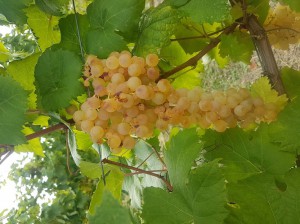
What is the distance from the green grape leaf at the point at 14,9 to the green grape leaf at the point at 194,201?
379 mm

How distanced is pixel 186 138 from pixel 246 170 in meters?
0.14

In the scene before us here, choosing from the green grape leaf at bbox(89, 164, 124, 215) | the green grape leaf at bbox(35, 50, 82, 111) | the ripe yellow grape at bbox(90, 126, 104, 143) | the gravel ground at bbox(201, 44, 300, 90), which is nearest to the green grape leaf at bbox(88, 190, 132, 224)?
the ripe yellow grape at bbox(90, 126, 104, 143)

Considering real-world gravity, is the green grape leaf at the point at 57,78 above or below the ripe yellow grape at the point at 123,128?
above

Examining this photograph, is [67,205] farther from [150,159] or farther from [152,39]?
[152,39]

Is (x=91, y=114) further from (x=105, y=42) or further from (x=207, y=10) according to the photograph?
(x=207, y=10)

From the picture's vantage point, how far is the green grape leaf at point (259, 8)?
0.86 meters

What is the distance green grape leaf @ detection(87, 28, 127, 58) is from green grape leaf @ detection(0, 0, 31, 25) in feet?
0.40

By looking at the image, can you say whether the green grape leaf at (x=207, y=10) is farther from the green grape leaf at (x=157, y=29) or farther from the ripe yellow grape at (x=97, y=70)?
the ripe yellow grape at (x=97, y=70)

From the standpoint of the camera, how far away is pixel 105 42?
764 millimetres

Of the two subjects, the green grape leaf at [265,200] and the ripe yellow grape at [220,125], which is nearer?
the green grape leaf at [265,200]

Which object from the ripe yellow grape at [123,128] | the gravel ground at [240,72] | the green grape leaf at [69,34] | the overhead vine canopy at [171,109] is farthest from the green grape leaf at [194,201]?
the gravel ground at [240,72]

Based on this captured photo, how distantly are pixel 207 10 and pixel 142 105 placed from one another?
0.61 ft

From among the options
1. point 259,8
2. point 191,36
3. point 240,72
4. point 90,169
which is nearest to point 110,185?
point 90,169

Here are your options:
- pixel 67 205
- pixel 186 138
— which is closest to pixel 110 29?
pixel 186 138
